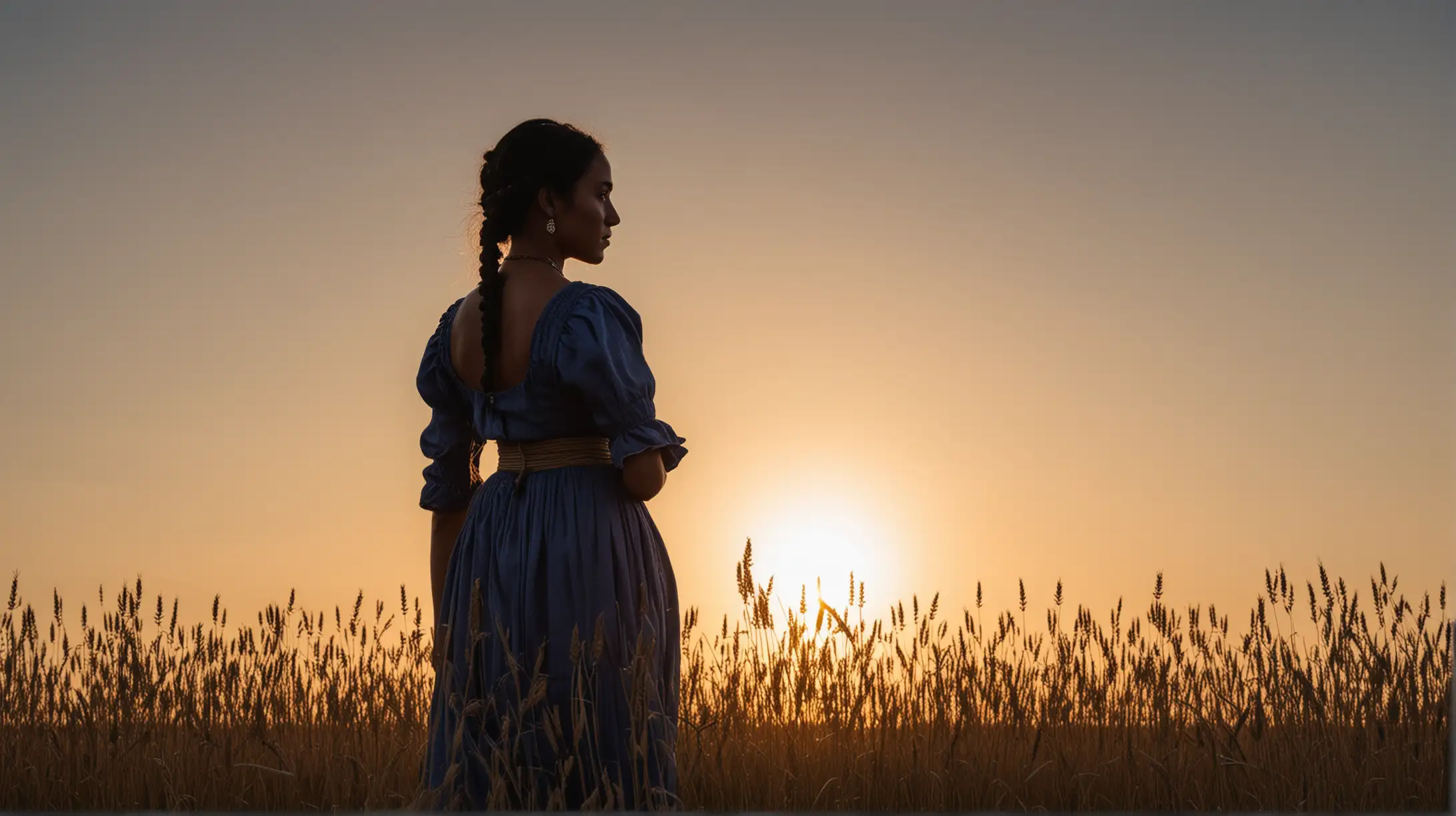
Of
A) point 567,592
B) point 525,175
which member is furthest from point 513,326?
point 567,592

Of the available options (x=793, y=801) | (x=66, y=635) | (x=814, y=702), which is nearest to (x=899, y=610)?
(x=814, y=702)

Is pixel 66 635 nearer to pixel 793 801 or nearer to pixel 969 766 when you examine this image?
pixel 793 801

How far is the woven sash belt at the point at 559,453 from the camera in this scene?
254 cm

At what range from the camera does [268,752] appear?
356cm

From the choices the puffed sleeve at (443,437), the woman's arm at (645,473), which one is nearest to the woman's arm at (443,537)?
the puffed sleeve at (443,437)

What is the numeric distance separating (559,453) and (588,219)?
50 cm

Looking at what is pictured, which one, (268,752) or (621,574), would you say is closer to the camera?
(621,574)

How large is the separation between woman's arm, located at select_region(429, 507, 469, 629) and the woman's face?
67 centimetres

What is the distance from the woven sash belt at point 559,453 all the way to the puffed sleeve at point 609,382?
0.11 metres

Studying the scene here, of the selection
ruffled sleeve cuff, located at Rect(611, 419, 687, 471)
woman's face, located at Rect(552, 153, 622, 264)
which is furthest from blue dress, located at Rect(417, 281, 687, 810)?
woman's face, located at Rect(552, 153, 622, 264)

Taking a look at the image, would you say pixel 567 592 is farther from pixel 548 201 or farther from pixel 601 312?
pixel 548 201

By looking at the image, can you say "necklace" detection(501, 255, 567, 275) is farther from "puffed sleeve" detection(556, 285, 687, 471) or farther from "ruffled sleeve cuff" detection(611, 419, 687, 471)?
"ruffled sleeve cuff" detection(611, 419, 687, 471)

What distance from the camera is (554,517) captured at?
2.51 meters

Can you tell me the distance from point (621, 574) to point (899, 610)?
1332 mm
